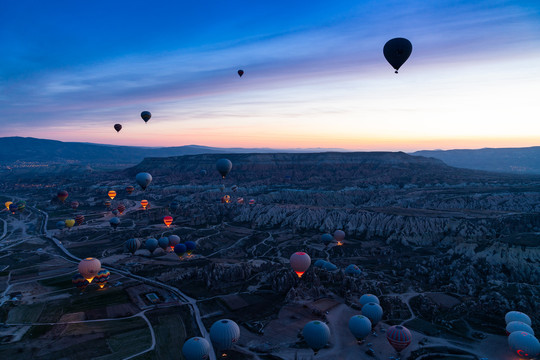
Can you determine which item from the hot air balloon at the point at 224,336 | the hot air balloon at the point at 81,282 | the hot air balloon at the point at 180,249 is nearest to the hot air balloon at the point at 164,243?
the hot air balloon at the point at 180,249

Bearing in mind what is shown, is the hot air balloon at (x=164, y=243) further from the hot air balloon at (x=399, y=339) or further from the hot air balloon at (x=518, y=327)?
the hot air balloon at (x=518, y=327)

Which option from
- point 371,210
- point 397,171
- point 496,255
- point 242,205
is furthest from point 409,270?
point 397,171

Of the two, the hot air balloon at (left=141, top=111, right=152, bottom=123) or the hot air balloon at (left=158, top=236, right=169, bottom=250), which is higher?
the hot air balloon at (left=141, top=111, right=152, bottom=123)

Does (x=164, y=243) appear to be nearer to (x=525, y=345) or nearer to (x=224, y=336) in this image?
(x=224, y=336)

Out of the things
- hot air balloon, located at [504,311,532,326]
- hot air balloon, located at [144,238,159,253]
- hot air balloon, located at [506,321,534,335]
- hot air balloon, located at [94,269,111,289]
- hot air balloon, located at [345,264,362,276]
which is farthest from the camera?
hot air balloon, located at [144,238,159,253]

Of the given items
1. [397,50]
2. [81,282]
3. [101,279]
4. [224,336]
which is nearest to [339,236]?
[397,50]

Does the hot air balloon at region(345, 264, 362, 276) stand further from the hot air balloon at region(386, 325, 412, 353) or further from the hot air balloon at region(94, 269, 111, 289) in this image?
the hot air balloon at region(94, 269, 111, 289)

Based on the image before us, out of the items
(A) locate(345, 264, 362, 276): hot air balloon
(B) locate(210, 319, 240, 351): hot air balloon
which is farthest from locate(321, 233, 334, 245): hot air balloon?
(B) locate(210, 319, 240, 351): hot air balloon
